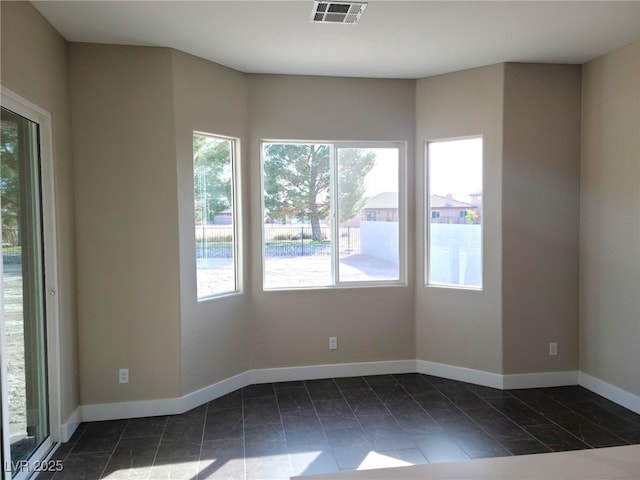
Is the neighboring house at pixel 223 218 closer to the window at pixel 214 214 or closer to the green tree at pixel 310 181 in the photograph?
the window at pixel 214 214

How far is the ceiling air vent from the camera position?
111 inches

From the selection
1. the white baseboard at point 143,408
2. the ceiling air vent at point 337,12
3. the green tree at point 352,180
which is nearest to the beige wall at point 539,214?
the green tree at point 352,180

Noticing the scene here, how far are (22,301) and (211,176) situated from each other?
1.78 metres

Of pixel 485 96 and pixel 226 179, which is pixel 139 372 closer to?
pixel 226 179

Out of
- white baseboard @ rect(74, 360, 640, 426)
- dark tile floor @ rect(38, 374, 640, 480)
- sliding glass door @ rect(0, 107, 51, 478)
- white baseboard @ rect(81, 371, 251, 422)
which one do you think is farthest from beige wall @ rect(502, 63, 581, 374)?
sliding glass door @ rect(0, 107, 51, 478)

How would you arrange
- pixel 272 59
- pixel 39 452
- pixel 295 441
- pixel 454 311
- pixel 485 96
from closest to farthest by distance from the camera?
pixel 39 452, pixel 295 441, pixel 272 59, pixel 485 96, pixel 454 311

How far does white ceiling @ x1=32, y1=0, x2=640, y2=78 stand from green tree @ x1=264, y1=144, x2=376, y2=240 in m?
0.79

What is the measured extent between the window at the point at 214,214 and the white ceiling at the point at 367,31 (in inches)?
29.4

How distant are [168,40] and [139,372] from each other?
2.52 m

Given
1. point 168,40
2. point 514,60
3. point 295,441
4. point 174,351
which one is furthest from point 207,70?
point 295,441

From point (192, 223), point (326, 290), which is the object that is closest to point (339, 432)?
point (326, 290)

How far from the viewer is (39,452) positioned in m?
2.96

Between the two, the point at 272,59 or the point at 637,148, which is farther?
the point at 272,59

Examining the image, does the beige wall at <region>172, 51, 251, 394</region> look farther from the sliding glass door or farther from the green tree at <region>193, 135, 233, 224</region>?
the sliding glass door
